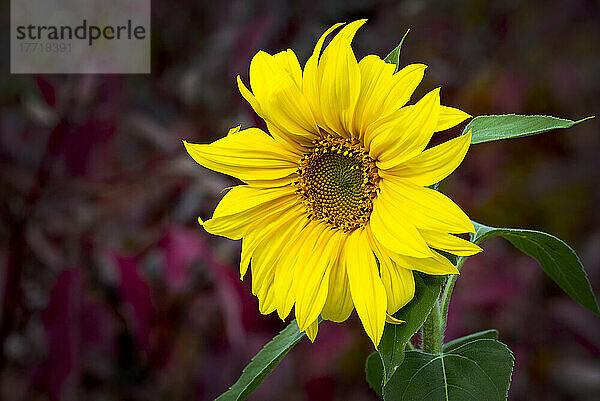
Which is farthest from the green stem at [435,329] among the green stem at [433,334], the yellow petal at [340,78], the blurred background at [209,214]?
the blurred background at [209,214]

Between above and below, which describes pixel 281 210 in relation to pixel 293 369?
above

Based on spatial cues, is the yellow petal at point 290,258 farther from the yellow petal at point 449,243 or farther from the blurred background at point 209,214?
the blurred background at point 209,214

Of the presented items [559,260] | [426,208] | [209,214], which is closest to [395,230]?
[426,208]

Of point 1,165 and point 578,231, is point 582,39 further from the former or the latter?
point 1,165

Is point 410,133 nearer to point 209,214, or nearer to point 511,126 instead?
→ point 511,126

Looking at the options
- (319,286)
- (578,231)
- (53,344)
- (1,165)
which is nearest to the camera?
(319,286)

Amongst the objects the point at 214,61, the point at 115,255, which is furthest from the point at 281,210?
the point at 214,61
